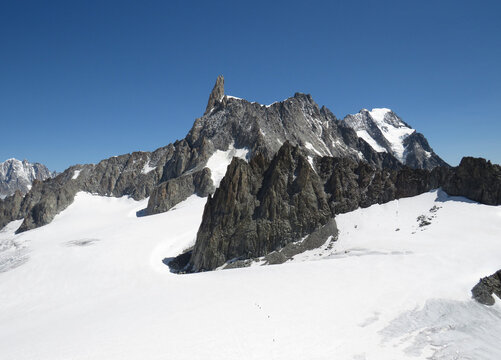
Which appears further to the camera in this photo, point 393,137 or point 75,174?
point 393,137

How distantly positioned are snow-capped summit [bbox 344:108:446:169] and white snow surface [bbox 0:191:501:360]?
118049 mm

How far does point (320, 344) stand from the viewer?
1112cm

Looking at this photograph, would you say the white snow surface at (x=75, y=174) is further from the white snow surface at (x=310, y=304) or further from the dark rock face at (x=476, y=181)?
the dark rock face at (x=476, y=181)

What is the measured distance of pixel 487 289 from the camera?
49.8 ft

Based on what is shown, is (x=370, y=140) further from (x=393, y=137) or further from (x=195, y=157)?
(x=195, y=157)

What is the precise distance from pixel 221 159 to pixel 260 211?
55.5m

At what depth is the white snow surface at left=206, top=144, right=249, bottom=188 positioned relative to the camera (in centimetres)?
7847

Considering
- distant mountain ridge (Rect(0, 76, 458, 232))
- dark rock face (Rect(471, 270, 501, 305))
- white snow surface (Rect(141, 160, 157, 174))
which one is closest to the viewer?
dark rock face (Rect(471, 270, 501, 305))

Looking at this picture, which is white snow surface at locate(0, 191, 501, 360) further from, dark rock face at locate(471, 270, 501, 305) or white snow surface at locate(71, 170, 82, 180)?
white snow surface at locate(71, 170, 82, 180)

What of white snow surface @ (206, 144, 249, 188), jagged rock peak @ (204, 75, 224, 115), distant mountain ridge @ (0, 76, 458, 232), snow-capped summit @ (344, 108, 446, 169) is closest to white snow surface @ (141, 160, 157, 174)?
distant mountain ridge @ (0, 76, 458, 232)

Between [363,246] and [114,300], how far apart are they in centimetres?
2008

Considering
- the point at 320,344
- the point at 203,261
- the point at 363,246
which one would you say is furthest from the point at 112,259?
the point at 320,344

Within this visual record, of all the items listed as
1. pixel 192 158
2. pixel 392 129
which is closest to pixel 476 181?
pixel 192 158

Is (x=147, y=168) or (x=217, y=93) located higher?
(x=217, y=93)
